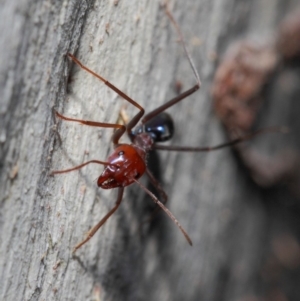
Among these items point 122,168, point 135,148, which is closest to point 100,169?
point 122,168

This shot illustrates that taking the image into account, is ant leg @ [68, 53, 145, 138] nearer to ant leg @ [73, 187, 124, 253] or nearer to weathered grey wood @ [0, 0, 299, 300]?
weathered grey wood @ [0, 0, 299, 300]

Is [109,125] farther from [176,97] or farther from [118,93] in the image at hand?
[176,97]

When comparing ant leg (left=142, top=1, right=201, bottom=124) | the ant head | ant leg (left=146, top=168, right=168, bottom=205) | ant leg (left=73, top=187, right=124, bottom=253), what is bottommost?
ant leg (left=73, top=187, right=124, bottom=253)

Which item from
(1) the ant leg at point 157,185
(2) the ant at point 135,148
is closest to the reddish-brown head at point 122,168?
(2) the ant at point 135,148

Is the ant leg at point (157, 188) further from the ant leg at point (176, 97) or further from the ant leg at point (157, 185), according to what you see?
the ant leg at point (176, 97)

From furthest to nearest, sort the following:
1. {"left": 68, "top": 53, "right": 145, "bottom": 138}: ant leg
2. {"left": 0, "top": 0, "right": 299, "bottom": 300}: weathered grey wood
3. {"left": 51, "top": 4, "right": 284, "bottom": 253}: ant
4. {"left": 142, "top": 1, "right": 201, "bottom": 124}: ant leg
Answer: {"left": 142, "top": 1, "right": 201, "bottom": 124}: ant leg < {"left": 51, "top": 4, "right": 284, "bottom": 253}: ant < {"left": 68, "top": 53, "right": 145, "bottom": 138}: ant leg < {"left": 0, "top": 0, "right": 299, "bottom": 300}: weathered grey wood

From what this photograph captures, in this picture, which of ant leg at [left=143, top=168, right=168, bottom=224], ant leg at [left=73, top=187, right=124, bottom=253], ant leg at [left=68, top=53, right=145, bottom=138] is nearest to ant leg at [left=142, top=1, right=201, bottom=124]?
ant leg at [left=68, top=53, right=145, bottom=138]

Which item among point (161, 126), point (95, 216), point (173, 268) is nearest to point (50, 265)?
point (95, 216)

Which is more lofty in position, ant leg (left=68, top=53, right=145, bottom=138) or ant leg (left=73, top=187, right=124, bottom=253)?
ant leg (left=68, top=53, right=145, bottom=138)
